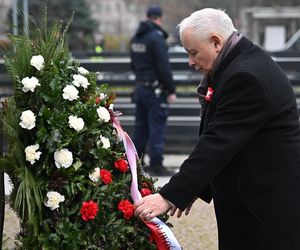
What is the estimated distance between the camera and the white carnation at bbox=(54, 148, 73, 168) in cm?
278

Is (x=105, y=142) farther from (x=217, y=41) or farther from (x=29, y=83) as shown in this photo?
(x=217, y=41)

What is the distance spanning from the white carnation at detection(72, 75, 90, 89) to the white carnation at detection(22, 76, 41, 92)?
196mm

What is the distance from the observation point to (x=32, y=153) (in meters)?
2.77

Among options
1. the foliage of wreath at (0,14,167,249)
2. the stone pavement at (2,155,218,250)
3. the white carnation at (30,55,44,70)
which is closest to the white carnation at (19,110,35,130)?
the foliage of wreath at (0,14,167,249)

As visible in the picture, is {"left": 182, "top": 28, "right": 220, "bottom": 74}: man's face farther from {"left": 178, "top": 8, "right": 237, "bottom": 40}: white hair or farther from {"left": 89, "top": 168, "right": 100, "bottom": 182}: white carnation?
{"left": 89, "top": 168, "right": 100, "bottom": 182}: white carnation

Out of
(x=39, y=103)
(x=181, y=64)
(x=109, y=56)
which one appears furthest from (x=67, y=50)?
(x=109, y=56)

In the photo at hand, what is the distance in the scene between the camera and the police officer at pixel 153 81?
7.18 metres

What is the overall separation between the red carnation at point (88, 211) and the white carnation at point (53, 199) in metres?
0.10

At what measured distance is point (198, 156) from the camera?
2582 mm

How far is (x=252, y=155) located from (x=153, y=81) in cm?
477

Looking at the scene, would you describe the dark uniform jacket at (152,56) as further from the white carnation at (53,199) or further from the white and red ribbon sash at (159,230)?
the white carnation at (53,199)

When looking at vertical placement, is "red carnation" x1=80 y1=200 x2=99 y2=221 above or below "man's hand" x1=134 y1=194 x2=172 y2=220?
below

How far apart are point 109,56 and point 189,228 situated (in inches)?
291

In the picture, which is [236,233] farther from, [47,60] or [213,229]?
[213,229]
